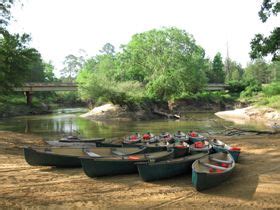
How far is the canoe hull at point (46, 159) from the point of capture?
14.2 m

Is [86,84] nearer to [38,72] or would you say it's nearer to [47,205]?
[38,72]

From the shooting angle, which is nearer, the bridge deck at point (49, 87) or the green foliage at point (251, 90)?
the bridge deck at point (49, 87)

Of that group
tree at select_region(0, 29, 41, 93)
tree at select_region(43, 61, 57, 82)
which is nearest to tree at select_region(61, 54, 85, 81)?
tree at select_region(43, 61, 57, 82)

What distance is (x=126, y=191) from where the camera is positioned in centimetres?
1128

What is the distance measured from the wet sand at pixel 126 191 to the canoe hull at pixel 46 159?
0.92 ft

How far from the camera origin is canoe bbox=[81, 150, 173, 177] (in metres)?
12.6

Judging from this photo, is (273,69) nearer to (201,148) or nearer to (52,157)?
(201,148)

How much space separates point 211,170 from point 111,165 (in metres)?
3.57

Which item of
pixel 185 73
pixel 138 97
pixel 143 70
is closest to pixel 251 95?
pixel 185 73

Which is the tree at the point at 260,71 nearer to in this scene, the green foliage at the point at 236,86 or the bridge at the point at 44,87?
the green foliage at the point at 236,86

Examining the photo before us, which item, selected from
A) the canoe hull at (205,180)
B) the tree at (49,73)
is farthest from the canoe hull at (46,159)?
the tree at (49,73)

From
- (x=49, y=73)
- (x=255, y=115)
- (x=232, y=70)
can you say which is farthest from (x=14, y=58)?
(x=232, y=70)

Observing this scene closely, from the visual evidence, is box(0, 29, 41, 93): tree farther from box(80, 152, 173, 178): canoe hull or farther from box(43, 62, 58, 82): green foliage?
box(43, 62, 58, 82): green foliage

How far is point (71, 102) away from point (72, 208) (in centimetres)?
8250
